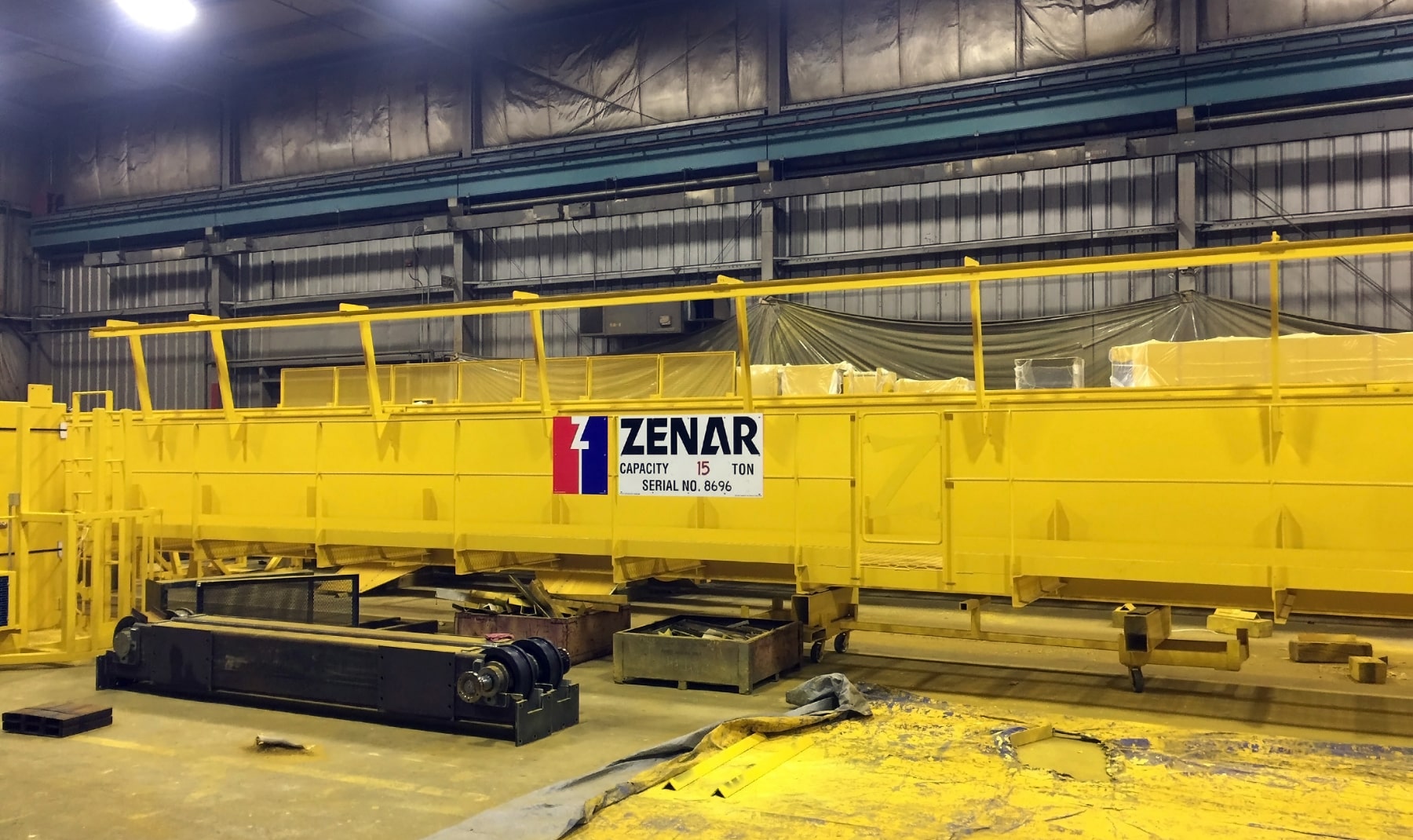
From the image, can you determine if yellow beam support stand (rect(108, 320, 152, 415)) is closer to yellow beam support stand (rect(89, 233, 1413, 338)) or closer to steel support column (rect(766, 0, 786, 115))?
yellow beam support stand (rect(89, 233, 1413, 338))

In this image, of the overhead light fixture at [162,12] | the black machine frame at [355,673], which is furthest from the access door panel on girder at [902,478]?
the overhead light fixture at [162,12]

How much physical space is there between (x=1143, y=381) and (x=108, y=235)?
25139 millimetres

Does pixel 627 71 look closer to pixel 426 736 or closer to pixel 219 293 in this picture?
pixel 219 293

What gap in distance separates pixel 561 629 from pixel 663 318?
10.1 meters

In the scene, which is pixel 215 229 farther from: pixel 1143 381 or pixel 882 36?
pixel 1143 381

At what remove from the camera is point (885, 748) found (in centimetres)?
652

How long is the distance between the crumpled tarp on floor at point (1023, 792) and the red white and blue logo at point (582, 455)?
302 cm

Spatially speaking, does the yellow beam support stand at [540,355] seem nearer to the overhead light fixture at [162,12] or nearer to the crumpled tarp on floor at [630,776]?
the crumpled tarp on floor at [630,776]

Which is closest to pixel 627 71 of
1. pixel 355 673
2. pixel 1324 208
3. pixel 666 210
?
pixel 666 210

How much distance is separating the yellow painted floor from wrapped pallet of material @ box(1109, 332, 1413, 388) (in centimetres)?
531

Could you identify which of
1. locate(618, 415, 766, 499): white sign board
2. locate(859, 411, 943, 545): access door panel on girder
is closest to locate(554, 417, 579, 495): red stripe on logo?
locate(618, 415, 766, 499): white sign board

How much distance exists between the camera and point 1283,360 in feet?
38.3

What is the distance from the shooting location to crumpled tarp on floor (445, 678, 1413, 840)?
197 inches

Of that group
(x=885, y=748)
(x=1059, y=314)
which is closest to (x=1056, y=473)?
(x=885, y=748)
